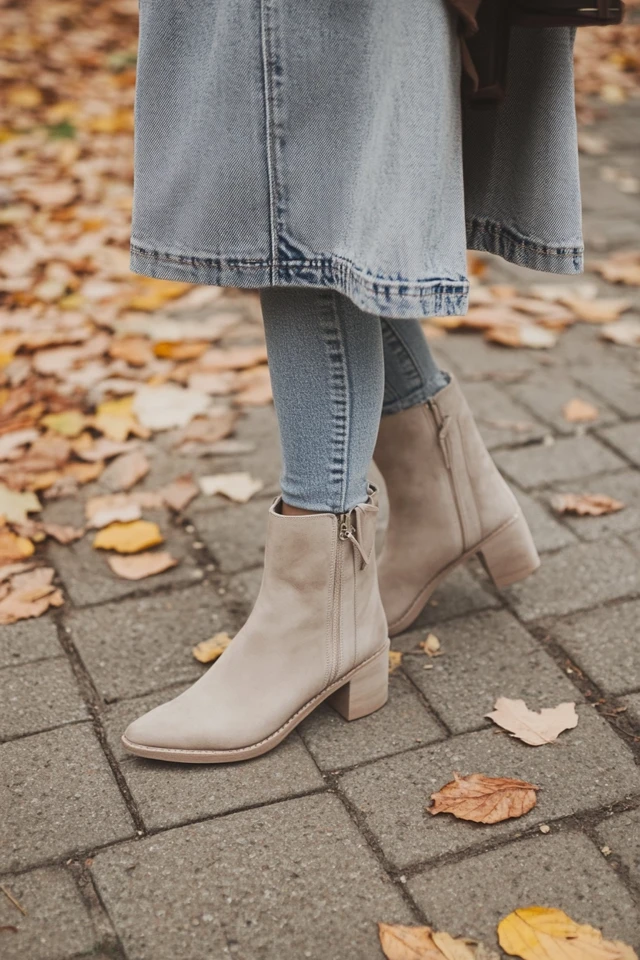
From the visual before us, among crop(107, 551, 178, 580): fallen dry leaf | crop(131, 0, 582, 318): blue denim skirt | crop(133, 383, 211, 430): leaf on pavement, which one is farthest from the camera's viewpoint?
crop(133, 383, 211, 430): leaf on pavement

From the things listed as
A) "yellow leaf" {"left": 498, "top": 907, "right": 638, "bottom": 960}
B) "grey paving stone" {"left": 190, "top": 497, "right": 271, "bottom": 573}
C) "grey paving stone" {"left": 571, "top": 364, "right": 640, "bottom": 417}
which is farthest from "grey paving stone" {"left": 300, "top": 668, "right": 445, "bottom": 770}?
"grey paving stone" {"left": 571, "top": 364, "right": 640, "bottom": 417}

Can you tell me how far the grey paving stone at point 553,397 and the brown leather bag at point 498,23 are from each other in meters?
1.24

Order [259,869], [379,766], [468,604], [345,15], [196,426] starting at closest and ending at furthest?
[345,15] → [259,869] → [379,766] → [468,604] → [196,426]

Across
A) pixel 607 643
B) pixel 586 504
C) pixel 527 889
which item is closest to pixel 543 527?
pixel 586 504

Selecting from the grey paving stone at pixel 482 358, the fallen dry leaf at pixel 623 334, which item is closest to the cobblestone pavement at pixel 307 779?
the grey paving stone at pixel 482 358

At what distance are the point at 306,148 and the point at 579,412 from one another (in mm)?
1417

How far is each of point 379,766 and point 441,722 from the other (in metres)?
0.13

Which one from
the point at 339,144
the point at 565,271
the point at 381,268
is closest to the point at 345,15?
the point at 339,144

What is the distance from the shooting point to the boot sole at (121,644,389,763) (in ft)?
4.76

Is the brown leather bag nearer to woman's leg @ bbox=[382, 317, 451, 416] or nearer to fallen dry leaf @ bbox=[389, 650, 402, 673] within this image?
woman's leg @ bbox=[382, 317, 451, 416]

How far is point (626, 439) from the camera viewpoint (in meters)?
2.36

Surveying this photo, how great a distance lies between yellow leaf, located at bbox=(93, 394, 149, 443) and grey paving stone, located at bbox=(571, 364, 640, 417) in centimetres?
109

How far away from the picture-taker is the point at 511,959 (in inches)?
46.3

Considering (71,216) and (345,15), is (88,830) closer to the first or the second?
(345,15)
